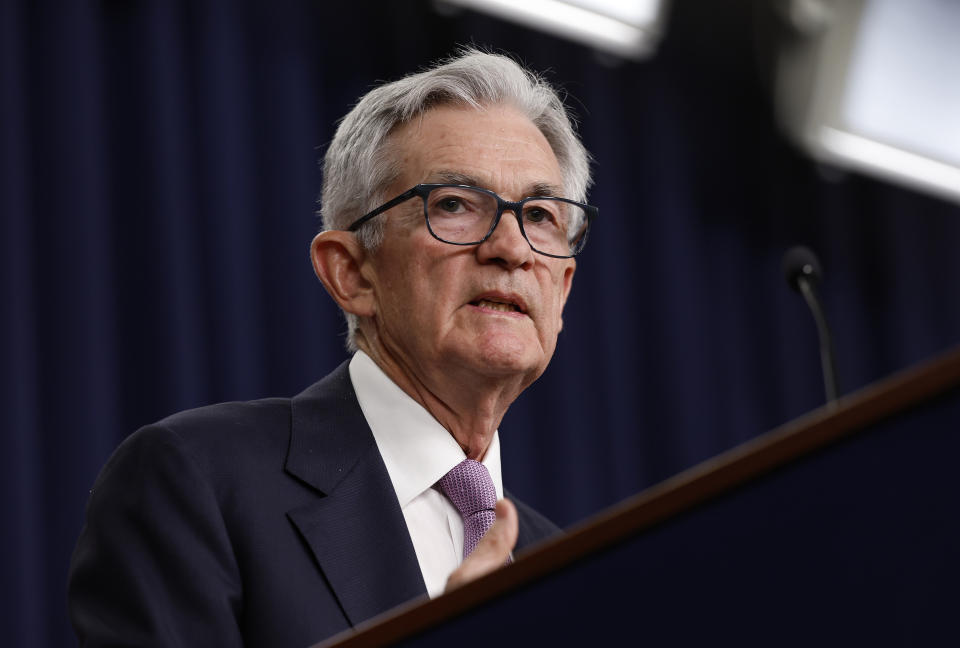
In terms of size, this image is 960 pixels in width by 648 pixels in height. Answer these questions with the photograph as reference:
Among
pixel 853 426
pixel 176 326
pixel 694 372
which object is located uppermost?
pixel 853 426

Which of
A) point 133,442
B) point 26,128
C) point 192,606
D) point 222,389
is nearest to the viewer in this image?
point 192,606

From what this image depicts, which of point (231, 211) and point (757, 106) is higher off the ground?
point (757, 106)

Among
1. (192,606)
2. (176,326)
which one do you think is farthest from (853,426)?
(176,326)

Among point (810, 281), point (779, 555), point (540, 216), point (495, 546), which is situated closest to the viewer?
point (779, 555)

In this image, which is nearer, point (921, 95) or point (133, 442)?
point (133, 442)

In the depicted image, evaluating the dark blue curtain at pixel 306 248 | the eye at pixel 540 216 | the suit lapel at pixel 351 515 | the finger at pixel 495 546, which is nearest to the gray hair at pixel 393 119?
the eye at pixel 540 216

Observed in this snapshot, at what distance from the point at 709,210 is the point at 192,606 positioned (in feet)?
10.4

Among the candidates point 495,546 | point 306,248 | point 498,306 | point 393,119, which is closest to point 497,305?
Result: point 498,306

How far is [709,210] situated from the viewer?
165 inches

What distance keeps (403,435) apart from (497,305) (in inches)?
10.1

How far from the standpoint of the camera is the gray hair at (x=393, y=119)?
191cm

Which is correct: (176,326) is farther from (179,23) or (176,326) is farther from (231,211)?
(179,23)

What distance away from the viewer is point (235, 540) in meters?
1.44

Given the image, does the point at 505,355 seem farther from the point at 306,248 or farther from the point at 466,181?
the point at 306,248
